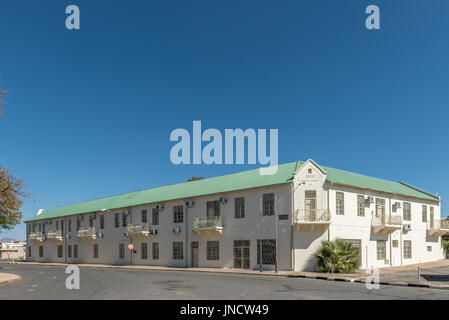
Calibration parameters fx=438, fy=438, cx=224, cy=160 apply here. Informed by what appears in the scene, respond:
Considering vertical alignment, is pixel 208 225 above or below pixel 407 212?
below

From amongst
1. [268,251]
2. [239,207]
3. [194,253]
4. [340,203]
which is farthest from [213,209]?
[340,203]

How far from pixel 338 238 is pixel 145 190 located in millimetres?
26500

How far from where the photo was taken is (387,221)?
113 ft

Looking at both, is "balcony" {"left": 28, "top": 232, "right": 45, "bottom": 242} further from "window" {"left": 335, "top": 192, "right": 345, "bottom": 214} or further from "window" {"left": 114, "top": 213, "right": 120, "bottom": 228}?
"window" {"left": 335, "top": 192, "right": 345, "bottom": 214}

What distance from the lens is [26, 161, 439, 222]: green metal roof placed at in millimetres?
32656

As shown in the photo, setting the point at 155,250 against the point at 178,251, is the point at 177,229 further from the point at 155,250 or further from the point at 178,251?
the point at 155,250

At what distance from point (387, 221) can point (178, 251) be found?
699 inches

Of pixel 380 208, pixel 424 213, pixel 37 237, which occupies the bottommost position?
pixel 37 237

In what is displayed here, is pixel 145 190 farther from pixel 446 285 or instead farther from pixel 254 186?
pixel 446 285

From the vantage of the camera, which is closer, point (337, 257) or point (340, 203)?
point (337, 257)

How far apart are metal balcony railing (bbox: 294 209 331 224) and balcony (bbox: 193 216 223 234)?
7101 mm

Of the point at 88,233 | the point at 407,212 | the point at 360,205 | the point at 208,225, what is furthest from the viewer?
the point at 88,233
